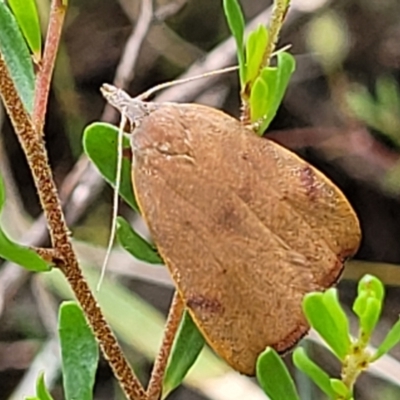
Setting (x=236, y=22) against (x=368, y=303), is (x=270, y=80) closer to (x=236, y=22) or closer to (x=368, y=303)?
(x=236, y=22)

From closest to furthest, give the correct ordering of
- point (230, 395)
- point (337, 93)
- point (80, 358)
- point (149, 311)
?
point (80, 358) → point (230, 395) → point (149, 311) → point (337, 93)

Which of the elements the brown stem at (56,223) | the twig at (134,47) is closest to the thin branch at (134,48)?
the twig at (134,47)

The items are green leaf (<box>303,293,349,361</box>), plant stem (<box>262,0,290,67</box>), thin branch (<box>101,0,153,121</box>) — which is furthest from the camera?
thin branch (<box>101,0,153,121</box>)

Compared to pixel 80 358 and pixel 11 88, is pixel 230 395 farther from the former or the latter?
pixel 11 88

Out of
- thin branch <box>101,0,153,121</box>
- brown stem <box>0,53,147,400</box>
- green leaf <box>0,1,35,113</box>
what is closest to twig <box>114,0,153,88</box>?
thin branch <box>101,0,153,121</box>

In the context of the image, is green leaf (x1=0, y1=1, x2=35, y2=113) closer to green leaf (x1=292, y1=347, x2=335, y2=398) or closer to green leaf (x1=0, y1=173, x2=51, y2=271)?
green leaf (x1=0, y1=173, x2=51, y2=271)

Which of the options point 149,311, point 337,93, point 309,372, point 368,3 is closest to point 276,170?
point 309,372
